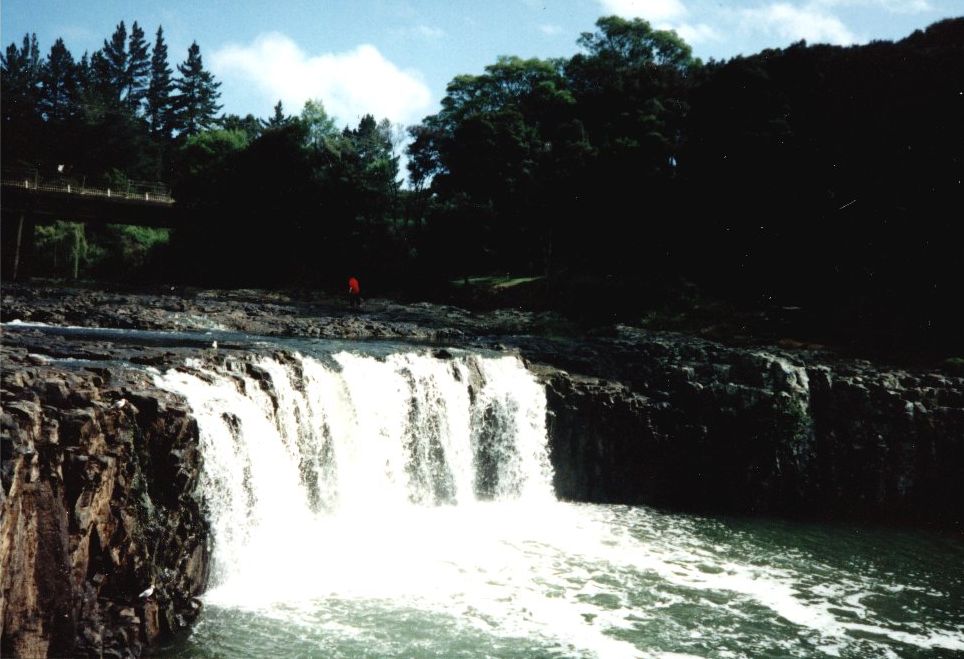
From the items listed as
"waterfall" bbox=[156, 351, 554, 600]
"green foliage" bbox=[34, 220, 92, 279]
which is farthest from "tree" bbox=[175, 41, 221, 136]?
"waterfall" bbox=[156, 351, 554, 600]

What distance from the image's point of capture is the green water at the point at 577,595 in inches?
420

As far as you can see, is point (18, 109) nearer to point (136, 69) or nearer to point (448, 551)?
point (136, 69)

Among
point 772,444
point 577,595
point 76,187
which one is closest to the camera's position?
point 577,595

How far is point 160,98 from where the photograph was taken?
88.7 meters

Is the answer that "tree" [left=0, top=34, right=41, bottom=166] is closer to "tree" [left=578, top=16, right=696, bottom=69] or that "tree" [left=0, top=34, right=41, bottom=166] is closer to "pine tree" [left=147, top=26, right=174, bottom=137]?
"pine tree" [left=147, top=26, right=174, bottom=137]

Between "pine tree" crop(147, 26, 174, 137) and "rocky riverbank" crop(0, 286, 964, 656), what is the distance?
6351cm

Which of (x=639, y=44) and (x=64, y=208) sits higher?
(x=639, y=44)

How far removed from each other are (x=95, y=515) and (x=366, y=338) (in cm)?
1699

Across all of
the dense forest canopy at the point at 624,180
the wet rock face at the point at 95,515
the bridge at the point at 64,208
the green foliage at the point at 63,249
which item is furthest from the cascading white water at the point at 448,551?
the green foliage at the point at 63,249

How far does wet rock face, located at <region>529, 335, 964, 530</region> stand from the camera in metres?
20.4

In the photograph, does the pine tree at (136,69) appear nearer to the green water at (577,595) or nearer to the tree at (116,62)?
the tree at (116,62)

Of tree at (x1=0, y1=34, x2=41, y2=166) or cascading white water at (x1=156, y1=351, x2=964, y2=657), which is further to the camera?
tree at (x1=0, y1=34, x2=41, y2=166)

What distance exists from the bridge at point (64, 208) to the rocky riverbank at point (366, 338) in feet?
46.4

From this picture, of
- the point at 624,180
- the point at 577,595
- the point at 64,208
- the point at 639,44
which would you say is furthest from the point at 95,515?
the point at 639,44
